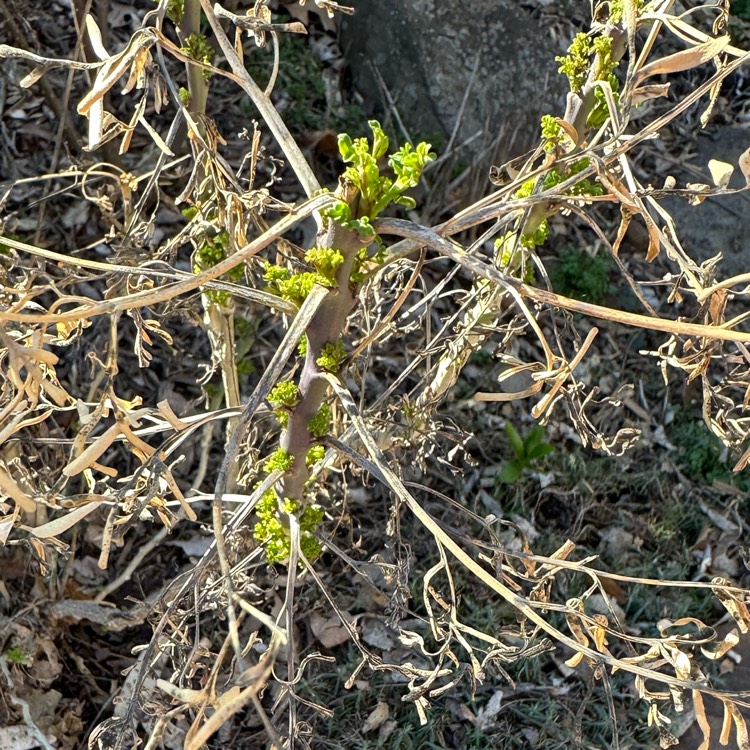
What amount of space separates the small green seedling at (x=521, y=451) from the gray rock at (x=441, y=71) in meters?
1.22

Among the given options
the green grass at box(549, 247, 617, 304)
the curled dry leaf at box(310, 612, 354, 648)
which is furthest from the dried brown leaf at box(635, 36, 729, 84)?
the green grass at box(549, 247, 617, 304)

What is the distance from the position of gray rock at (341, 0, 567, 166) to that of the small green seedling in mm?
1219

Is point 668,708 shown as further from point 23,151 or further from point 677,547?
point 23,151

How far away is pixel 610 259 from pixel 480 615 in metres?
1.52

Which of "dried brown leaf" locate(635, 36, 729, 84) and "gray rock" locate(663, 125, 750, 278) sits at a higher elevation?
"dried brown leaf" locate(635, 36, 729, 84)

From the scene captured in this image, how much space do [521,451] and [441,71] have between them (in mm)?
1579

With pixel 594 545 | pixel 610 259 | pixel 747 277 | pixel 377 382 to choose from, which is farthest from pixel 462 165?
pixel 747 277

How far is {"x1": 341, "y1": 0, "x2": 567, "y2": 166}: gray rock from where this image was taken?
3.29 meters

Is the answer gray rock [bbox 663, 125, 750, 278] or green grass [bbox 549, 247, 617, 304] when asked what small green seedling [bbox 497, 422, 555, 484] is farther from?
gray rock [bbox 663, 125, 750, 278]

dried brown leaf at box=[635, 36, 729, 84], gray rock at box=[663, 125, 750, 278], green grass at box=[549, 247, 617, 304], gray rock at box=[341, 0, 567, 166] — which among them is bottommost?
gray rock at box=[663, 125, 750, 278]

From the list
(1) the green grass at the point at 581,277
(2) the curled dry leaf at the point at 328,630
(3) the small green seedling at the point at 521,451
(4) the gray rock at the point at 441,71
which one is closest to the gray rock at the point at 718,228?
(1) the green grass at the point at 581,277

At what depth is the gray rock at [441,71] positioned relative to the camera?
3.29m

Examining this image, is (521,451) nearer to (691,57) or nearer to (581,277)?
(581,277)

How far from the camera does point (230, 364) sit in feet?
6.12
